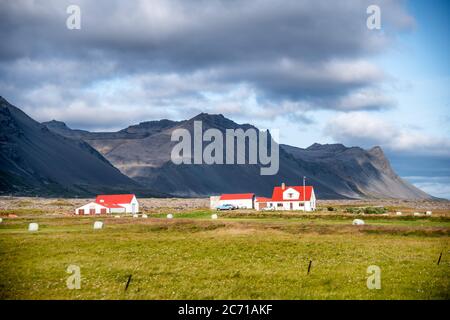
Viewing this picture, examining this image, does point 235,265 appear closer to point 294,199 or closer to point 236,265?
point 236,265

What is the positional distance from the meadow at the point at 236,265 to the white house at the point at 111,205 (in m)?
74.5

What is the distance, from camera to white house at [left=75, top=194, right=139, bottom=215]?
122 m

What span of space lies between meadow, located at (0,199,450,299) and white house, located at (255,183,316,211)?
70.2 m

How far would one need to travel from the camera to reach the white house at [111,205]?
122438 millimetres

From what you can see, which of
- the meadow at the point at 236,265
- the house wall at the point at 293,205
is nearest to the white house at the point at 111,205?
the house wall at the point at 293,205

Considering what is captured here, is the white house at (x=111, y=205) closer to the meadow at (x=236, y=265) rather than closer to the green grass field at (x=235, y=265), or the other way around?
the green grass field at (x=235, y=265)

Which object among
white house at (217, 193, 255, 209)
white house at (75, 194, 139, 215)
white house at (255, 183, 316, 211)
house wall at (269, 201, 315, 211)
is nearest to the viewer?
white house at (75, 194, 139, 215)

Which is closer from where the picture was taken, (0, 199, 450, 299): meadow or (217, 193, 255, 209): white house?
(0, 199, 450, 299): meadow

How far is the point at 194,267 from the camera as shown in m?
30.9

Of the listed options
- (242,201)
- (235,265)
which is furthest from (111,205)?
(235,265)

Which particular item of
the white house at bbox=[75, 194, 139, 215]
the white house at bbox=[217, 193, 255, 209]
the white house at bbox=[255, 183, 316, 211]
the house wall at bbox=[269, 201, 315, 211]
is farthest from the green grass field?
the white house at bbox=[217, 193, 255, 209]

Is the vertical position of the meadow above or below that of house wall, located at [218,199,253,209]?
above

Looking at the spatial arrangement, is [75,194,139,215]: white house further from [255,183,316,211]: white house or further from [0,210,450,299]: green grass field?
[0,210,450,299]: green grass field

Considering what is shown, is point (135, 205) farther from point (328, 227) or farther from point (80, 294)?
point (80, 294)
